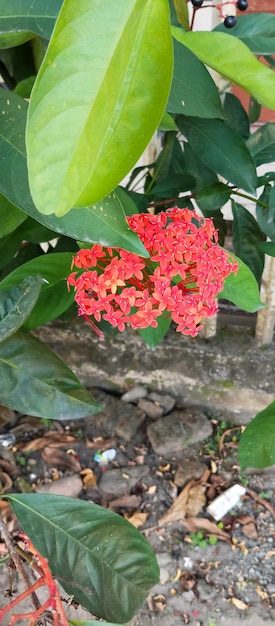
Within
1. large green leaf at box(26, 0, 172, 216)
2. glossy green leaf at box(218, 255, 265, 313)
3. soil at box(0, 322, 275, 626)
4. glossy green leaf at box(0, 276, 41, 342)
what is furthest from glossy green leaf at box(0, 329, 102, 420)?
soil at box(0, 322, 275, 626)

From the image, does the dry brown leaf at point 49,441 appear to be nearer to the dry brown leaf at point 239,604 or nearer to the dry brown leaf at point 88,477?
the dry brown leaf at point 88,477

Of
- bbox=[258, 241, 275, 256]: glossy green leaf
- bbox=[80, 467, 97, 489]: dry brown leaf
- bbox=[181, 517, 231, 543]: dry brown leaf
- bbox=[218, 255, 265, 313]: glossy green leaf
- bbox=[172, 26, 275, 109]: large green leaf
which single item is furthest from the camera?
A: bbox=[80, 467, 97, 489]: dry brown leaf

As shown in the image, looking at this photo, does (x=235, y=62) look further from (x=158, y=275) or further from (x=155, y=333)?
(x=155, y=333)

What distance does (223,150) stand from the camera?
0.93m

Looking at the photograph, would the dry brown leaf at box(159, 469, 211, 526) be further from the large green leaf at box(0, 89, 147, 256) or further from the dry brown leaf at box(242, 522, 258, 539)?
the large green leaf at box(0, 89, 147, 256)

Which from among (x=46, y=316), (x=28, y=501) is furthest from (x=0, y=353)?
(x=28, y=501)

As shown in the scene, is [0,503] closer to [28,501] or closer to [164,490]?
[164,490]

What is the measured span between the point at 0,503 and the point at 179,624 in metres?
0.52

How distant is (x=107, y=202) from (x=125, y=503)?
108 cm

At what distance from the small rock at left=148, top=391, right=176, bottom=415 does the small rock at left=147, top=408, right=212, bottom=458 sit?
51 millimetres

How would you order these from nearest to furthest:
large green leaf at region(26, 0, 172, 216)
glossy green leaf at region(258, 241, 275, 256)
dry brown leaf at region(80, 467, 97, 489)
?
large green leaf at region(26, 0, 172, 216)
glossy green leaf at region(258, 241, 275, 256)
dry brown leaf at region(80, 467, 97, 489)

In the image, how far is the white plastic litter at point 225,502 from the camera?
1417 mm

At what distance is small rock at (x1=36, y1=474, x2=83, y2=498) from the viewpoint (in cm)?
149

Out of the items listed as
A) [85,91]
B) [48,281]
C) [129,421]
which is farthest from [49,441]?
[85,91]
